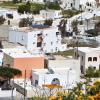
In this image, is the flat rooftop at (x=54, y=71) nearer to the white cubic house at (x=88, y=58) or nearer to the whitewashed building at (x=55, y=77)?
the whitewashed building at (x=55, y=77)

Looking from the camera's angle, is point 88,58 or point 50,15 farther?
point 50,15

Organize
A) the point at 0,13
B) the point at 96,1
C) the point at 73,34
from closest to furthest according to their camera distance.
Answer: the point at 73,34 → the point at 0,13 → the point at 96,1

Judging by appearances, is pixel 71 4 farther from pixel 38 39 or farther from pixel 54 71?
pixel 54 71

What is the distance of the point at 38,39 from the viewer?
18.9m

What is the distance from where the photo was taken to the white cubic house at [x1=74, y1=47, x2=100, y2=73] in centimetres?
1541

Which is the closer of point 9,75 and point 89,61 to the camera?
point 9,75

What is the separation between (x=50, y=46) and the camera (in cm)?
1938

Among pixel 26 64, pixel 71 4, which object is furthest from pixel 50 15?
pixel 26 64

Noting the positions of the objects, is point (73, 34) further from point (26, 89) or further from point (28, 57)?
point (26, 89)

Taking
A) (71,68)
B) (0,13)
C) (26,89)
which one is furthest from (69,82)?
(0,13)

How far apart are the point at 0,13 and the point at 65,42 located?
6.62 m

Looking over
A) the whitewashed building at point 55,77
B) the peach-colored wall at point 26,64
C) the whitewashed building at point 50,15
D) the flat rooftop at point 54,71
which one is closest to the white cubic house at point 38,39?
the peach-colored wall at point 26,64

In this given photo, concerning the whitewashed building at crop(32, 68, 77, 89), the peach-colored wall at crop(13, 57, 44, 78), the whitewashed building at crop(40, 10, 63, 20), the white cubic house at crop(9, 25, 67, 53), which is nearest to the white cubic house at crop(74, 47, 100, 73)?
the peach-colored wall at crop(13, 57, 44, 78)

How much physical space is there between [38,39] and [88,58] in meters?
3.76
